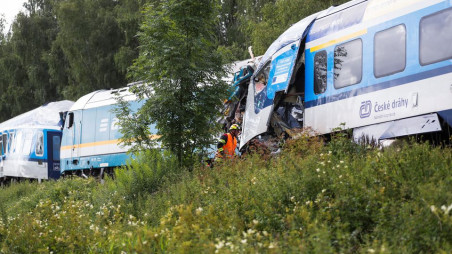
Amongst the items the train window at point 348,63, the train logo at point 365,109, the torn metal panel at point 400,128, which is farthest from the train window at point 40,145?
the train logo at point 365,109

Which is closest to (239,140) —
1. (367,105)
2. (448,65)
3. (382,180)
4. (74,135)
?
(367,105)

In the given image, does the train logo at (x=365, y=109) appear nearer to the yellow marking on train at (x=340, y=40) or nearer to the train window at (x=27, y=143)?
the yellow marking on train at (x=340, y=40)

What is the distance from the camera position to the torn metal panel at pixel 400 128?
9423 mm

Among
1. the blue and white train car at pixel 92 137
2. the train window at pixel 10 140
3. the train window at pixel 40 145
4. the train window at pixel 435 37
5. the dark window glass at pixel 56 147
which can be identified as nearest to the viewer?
the train window at pixel 435 37

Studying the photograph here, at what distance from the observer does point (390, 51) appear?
10.6 metres


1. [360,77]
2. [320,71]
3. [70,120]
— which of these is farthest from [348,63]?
[70,120]

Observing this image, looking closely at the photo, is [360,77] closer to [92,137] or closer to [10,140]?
[92,137]

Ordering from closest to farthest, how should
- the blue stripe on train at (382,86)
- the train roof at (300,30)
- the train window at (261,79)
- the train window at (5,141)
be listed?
the blue stripe on train at (382,86)
the train roof at (300,30)
the train window at (261,79)
the train window at (5,141)

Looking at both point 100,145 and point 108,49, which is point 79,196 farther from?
point 108,49

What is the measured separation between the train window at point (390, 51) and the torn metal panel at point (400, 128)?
94cm

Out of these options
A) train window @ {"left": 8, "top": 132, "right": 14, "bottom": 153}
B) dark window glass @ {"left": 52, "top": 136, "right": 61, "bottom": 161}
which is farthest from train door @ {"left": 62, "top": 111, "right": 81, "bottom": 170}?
train window @ {"left": 8, "top": 132, "right": 14, "bottom": 153}

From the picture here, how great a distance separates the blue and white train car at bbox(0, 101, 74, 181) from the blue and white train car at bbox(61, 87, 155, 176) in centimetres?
206

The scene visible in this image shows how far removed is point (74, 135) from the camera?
80.0 feet

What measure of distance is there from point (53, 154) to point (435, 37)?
21.4m
